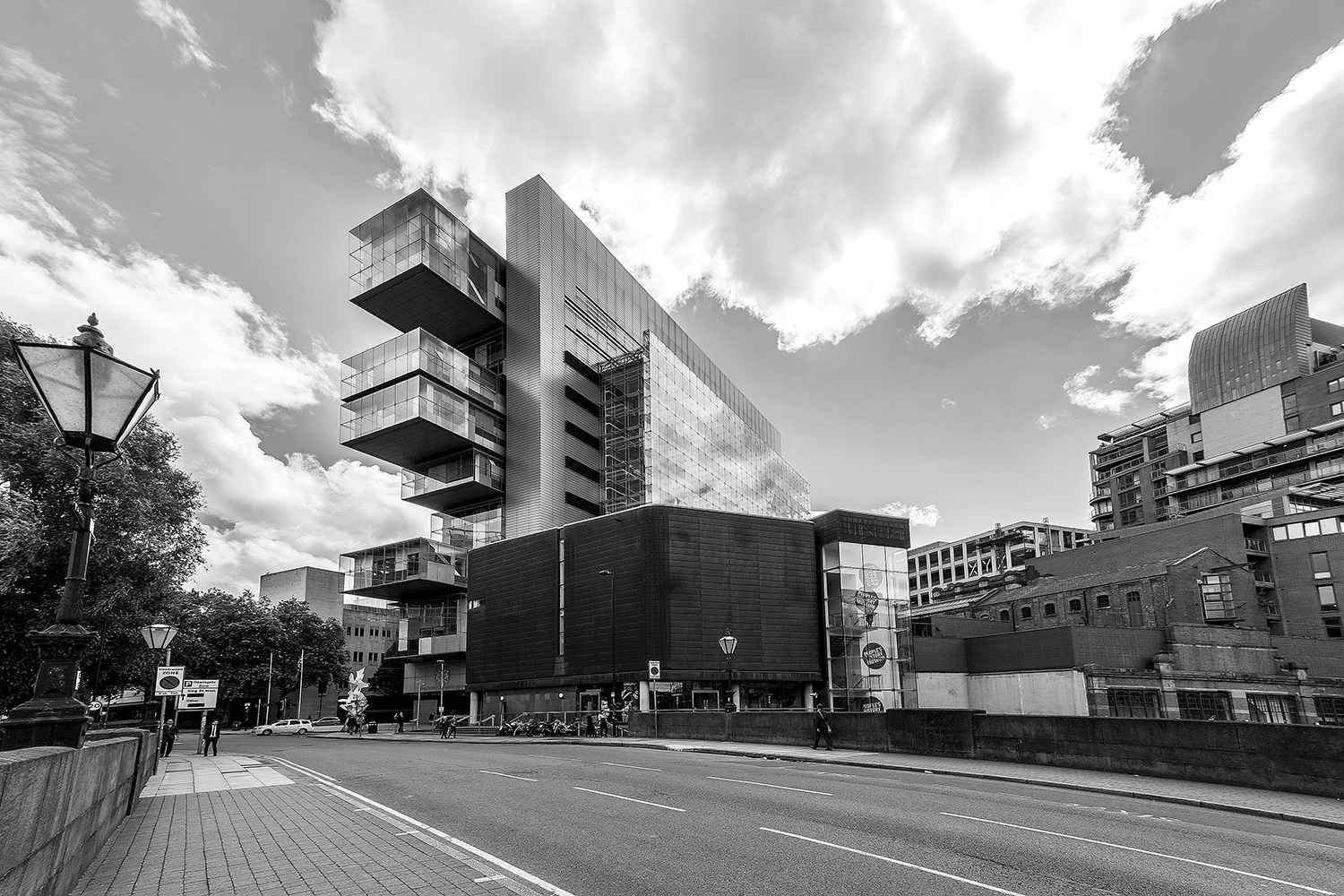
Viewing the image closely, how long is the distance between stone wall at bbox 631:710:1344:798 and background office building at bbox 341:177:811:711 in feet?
149

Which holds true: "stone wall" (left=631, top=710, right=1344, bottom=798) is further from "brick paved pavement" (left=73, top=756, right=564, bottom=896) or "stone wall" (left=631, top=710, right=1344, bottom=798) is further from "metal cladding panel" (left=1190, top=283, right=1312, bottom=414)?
"metal cladding panel" (left=1190, top=283, right=1312, bottom=414)

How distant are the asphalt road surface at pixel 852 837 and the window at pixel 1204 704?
4295 centimetres

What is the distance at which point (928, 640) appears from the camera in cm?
5800

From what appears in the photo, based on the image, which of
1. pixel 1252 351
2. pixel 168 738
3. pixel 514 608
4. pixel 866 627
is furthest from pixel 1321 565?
pixel 168 738

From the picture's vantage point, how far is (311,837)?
472 inches

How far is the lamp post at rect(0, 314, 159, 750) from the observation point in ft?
26.1

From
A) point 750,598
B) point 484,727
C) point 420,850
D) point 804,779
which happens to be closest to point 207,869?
point 420,850

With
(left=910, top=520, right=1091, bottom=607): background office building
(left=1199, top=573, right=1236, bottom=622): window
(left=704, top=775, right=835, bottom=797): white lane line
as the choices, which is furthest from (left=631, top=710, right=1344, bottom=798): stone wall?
(left=910, top=520, right=1091, bottom=607): background office building

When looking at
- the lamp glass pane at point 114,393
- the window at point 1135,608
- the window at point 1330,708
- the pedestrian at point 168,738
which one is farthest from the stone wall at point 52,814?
the window at point 1330,708

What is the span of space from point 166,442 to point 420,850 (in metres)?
28.4

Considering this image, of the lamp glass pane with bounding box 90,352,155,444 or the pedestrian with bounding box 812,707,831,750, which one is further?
the pedestrian with bounding box 812,707,831,750

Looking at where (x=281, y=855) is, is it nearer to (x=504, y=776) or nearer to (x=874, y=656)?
(x=504, y=776)

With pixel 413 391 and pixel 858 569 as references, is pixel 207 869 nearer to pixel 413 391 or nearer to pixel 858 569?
pixel 858 569

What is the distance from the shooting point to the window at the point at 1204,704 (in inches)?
2066
